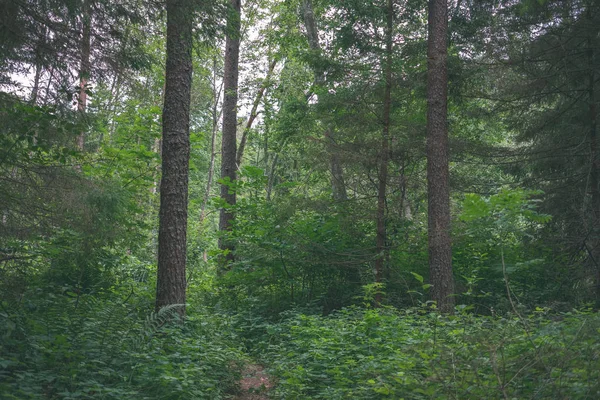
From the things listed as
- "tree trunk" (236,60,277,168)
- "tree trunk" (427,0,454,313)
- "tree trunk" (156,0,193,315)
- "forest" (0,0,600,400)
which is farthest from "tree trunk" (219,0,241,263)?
"tree trunk" (156,0,193,315)

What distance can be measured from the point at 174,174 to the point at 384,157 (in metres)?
4.95

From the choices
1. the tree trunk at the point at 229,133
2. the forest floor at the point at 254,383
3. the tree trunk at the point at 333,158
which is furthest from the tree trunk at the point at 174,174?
the tree trunk at the point at 229,133

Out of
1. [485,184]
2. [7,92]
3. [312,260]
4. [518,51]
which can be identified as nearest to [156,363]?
[7,92]

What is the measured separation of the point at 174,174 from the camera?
795 centimetres

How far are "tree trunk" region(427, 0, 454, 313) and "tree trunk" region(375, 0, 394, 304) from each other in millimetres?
950

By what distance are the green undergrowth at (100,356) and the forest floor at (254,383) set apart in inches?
7.1

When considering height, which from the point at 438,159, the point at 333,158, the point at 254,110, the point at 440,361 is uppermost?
the point at 254,110

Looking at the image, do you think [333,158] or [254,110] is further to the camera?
[254,110]

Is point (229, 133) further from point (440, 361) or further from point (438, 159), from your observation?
point (440, 361)

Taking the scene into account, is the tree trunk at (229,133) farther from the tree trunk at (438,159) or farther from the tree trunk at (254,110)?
A: the tree trunk at (438,159)

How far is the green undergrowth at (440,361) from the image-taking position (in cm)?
446

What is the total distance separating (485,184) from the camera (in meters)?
12.3

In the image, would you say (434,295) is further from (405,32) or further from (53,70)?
(53,70)

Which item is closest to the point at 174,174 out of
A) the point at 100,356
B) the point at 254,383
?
the point at 100,356
